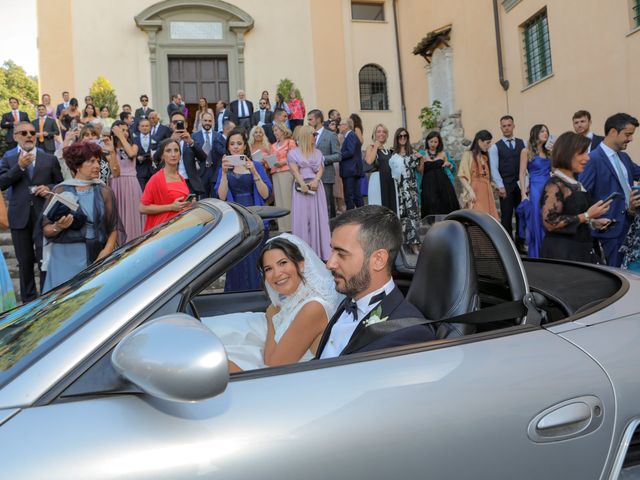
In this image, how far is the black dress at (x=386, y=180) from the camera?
8.90 metres

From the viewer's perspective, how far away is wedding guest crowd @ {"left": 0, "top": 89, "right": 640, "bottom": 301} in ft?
14.9

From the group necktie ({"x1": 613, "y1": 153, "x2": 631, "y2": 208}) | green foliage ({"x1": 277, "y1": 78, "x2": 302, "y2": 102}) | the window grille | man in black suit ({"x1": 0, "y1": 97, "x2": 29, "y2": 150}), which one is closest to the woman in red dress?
necktie ({"x1": 613, "y1": 153, "x2": 631, "y2": 208})

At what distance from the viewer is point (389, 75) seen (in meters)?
23.0

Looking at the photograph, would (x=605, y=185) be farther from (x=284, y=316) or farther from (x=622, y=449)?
(x=622, y=449)

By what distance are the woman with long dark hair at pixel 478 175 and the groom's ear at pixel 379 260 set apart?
6.54m

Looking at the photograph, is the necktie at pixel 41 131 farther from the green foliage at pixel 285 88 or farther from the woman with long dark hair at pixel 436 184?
the woman with long dark hair at pixel 436 184

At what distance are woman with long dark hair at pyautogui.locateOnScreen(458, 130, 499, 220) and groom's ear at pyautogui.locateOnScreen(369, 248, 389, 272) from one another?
6538 mm

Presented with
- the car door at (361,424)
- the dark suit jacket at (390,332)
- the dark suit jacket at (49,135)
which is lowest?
the car door at (361,424)

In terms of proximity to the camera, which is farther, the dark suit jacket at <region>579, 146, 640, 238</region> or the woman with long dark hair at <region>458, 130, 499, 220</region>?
the woman with long dark hair at <region>458, 130, 499, 220</region>

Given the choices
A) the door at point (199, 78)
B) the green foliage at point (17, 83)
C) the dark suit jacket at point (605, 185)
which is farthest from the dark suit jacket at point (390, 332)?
the green foliage at point (17, 83)

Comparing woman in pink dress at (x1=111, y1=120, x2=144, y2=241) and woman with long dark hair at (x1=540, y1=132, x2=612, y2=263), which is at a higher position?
woman in pink dress at (x1=111, y1=120, x2=144, y2=241)

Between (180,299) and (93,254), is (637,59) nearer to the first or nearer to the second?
(93,254)

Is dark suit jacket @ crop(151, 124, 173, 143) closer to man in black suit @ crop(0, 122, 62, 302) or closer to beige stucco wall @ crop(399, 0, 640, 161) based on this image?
man in black suit @ crop(0, 122, 62, 302)

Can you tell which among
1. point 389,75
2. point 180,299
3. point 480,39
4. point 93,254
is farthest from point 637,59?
point 389,75
